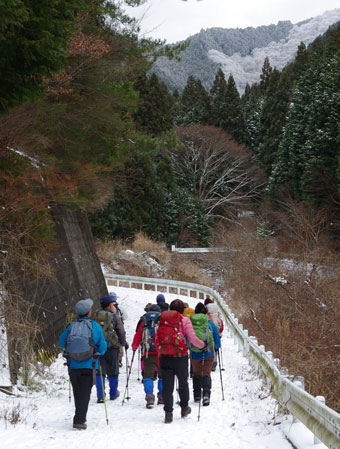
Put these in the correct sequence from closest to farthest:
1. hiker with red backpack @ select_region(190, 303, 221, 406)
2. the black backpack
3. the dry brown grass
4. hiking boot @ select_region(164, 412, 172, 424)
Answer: hiking boot @ select_region(164, 412, 172, 424) < hiker with red backpack @ select_region(190, 303, 221, 406) < the black backpack < the dry brown grass

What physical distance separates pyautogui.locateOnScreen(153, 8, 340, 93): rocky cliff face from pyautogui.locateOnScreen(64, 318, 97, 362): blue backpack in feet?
468

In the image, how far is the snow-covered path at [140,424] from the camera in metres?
6.11

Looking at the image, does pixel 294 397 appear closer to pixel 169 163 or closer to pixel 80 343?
pixel 80 343

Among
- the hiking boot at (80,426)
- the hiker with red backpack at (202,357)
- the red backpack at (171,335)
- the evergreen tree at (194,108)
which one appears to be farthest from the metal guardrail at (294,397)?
the evergreen tree at (194,108)

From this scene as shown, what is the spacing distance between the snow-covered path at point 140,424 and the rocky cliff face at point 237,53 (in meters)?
141

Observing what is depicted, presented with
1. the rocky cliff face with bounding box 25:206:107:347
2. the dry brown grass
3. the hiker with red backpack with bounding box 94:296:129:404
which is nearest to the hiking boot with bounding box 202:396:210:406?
the hiker with red backpack with bounding box 94:296:129:404

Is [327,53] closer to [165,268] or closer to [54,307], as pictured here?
[165,268]

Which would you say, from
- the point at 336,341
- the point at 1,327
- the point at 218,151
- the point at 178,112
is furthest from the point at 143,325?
the point at 178,112

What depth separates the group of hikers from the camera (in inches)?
267

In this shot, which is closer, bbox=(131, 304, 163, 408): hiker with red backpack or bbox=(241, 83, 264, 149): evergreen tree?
bbox=(131, 304, 163, 408): hiker with red backpack

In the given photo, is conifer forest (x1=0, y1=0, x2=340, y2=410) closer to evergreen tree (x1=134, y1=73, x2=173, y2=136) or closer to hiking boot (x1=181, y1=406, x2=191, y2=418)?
evergreen tree (x1=134, y1=73, x2=173, y2=136)

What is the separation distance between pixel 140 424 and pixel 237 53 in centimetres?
19339

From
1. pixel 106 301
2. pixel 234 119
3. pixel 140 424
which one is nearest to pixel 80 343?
pixel 140 424

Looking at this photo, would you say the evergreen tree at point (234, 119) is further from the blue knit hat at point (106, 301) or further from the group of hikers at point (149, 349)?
the group of hikers at point (149, 349)
